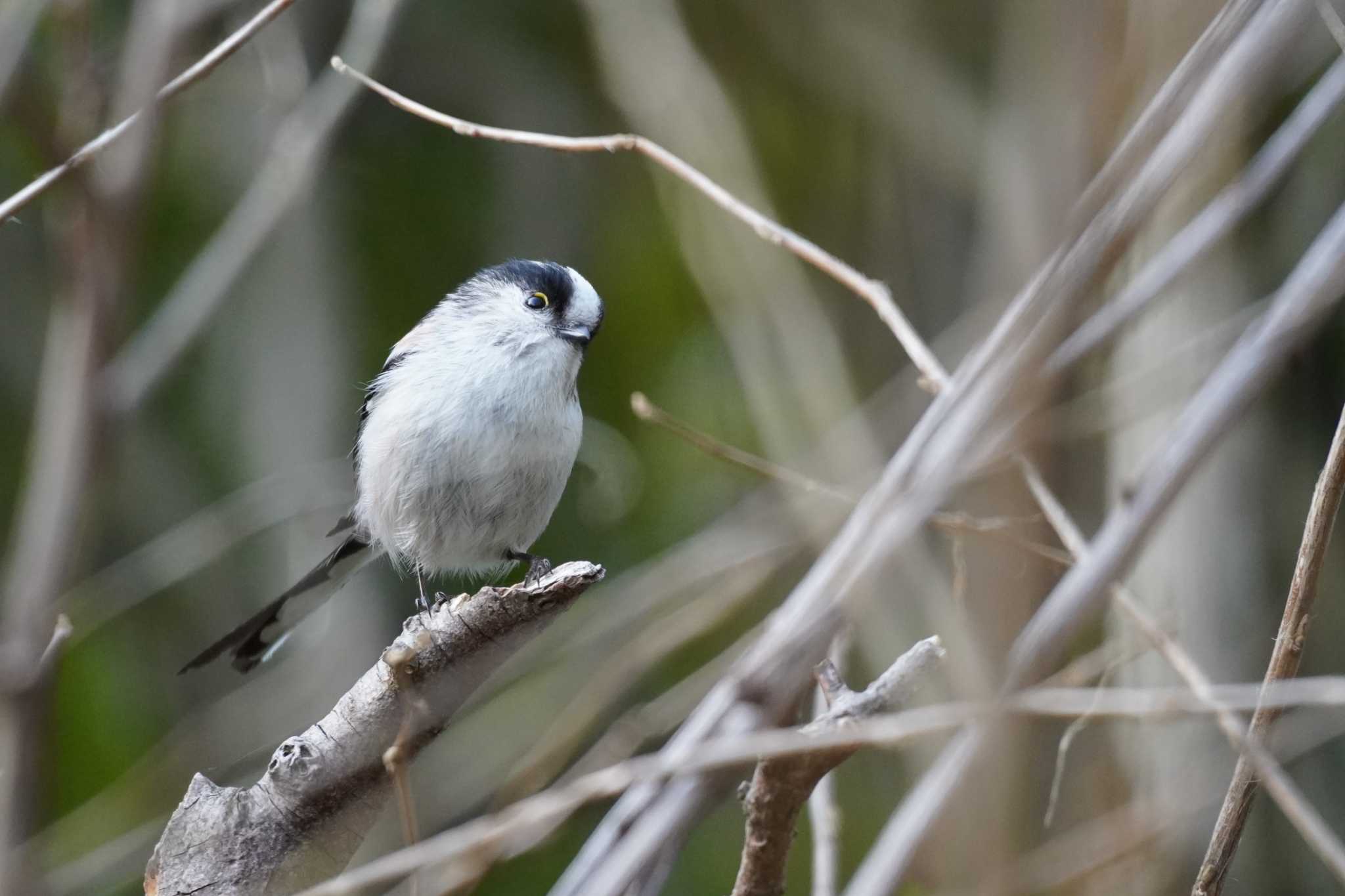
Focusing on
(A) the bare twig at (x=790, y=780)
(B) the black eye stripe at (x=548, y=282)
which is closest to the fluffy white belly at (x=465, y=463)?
(B) the black eye stripe at (x=548, y=282)

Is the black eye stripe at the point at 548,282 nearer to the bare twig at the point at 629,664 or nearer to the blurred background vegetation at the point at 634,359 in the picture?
the blurred background vegetation at the point at 634,359

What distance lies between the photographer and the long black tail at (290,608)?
3062 millimetres

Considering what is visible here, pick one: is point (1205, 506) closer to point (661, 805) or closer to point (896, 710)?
point (896, 710)

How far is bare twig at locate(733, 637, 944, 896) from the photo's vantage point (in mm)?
1450

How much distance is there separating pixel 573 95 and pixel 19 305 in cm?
242

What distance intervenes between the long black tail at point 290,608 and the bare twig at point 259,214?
698mm

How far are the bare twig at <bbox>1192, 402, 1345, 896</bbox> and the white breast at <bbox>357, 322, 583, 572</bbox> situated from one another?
1.64m

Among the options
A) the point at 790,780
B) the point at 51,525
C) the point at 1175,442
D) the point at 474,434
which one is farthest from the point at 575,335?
the point at 1175,442

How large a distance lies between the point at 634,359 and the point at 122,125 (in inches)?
131

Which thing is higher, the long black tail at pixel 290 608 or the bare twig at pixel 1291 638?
the long black tail at pixel 290 608

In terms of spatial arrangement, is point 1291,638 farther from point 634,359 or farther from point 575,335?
point 634,359

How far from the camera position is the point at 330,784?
177 centimetres

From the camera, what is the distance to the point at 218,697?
4566mm

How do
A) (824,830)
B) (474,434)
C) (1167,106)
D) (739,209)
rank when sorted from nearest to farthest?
(1167,106) < (824,830) < (739,209) < (474,434)
